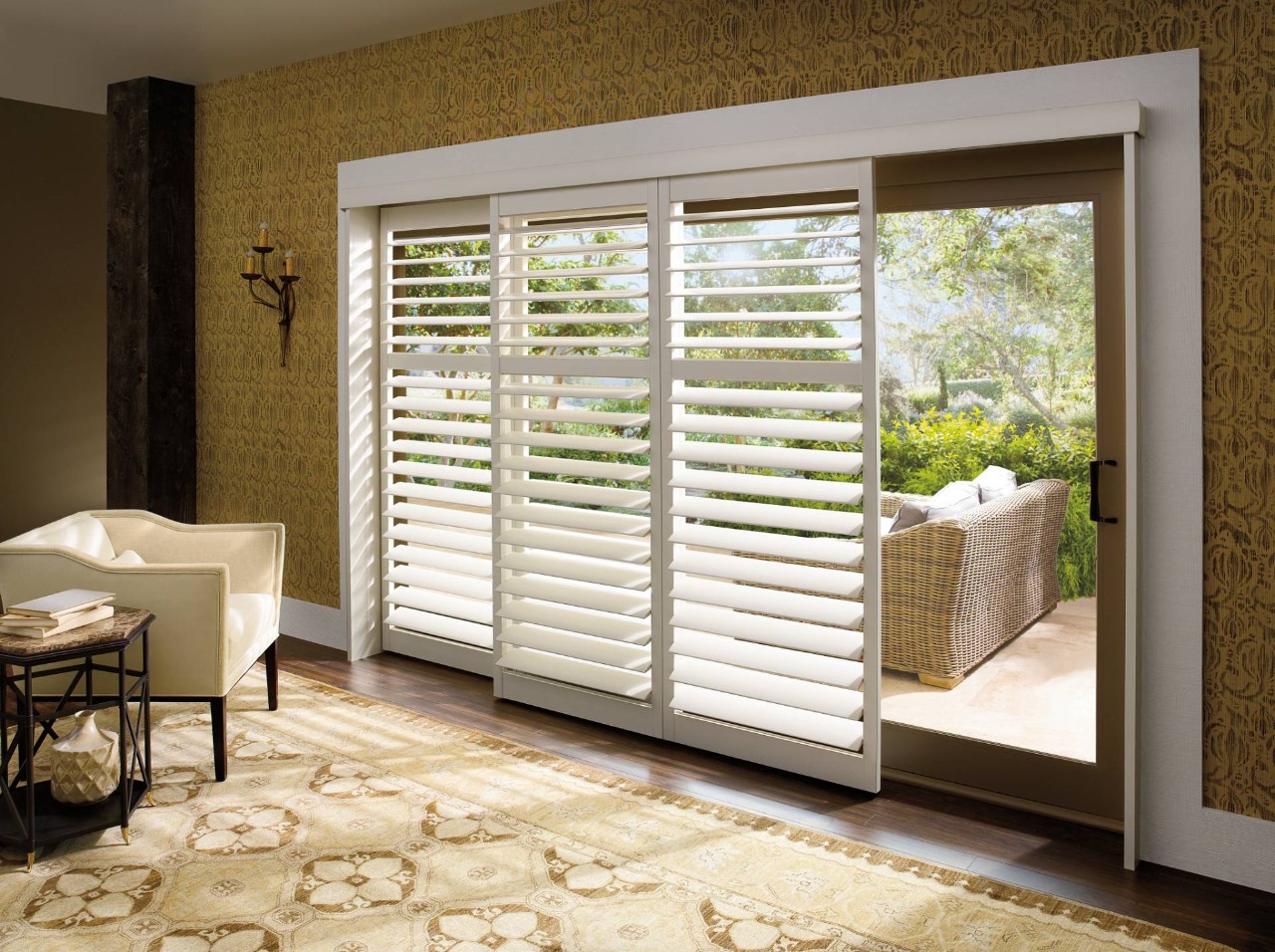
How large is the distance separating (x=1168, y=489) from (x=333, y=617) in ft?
12.1

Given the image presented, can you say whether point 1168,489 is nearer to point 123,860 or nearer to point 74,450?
point 123,860

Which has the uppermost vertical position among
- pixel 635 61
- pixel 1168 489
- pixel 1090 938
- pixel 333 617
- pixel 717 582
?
pixel 635 61

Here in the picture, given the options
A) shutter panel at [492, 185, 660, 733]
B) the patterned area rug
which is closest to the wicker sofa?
the patterned area rug

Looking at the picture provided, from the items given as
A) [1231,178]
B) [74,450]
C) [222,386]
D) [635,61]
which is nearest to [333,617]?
[222,386]

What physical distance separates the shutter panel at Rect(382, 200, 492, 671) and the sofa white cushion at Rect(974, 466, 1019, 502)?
2.06 meters

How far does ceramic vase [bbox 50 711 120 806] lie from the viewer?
2.86 metres

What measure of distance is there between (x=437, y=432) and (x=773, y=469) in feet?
5.59

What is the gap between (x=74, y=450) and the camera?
23.2ft

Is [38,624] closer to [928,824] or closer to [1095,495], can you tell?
[928,824]

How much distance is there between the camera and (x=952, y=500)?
10.6ft

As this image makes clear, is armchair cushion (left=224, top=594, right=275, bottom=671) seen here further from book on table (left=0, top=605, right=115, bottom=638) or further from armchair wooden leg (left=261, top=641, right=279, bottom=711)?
book on table (left=0, top=605, right=115, bottom=638)

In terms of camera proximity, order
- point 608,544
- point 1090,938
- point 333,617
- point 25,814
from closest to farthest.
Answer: point 1090,938, point 25,814, point 608,544, point 333,617

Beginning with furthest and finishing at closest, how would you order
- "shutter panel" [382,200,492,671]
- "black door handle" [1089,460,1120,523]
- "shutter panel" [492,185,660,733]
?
"shutter panel" [382,200,492,671]
"shutter panel" [492,185,660,733]
"black door handle" [1089,460,1120,523]

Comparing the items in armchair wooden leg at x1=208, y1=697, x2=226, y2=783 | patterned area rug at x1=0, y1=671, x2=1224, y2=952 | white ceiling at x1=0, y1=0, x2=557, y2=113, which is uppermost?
white ceiling at x1=0, y1=0, x2=557, y2=113
